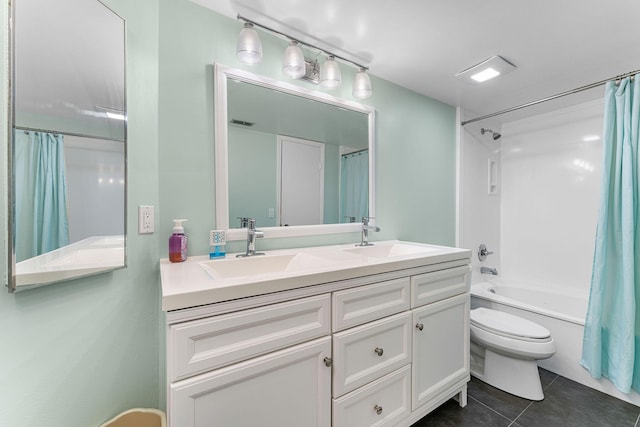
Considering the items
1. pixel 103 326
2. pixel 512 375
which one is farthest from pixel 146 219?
pixel 512 375

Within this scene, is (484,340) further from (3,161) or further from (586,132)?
(3,161)

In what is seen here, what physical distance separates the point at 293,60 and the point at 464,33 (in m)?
0.96

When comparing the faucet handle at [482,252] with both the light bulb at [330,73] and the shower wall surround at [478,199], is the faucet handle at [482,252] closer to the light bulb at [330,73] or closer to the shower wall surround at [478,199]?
the shower wall surround at [478,199]

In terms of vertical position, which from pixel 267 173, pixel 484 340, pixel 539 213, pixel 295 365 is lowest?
pixel 484 340

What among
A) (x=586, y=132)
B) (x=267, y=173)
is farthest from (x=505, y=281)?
(x=267, y=173)

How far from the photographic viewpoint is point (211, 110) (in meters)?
1.27

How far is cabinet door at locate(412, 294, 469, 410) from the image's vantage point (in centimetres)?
128

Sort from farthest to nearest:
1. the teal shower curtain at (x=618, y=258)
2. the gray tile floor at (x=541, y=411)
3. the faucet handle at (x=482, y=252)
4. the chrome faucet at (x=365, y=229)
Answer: the faucet handle at (x=482, y=252), the chrome faucet at (x=365, y=229), the teal shower curtain at (x=618, y=258), the gray tile floor at (x=541, y=411)

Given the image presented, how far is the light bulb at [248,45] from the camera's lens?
1229mm

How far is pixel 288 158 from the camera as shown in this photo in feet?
5.02

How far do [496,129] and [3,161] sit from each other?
3599 millimetres

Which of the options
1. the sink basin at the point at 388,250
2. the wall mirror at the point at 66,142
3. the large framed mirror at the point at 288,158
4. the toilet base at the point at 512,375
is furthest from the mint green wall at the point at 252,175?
the toilet base at the point at 512,375

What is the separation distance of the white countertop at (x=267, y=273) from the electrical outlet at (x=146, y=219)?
6.1 inches

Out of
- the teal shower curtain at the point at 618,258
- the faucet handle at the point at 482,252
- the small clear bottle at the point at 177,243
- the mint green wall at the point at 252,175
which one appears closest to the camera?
the small clear bottle at the point at 177,243
